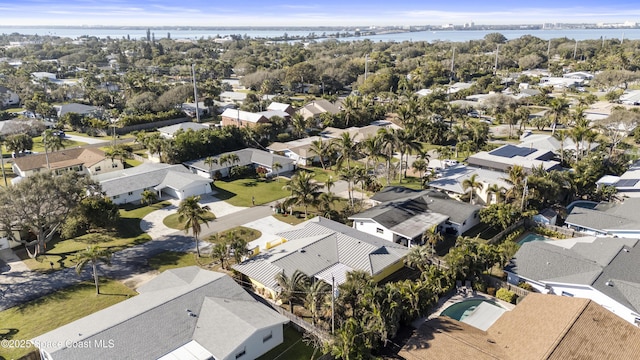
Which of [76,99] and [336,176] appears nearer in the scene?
[336,176]

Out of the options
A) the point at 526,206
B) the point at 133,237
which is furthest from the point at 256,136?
the point at 526,206

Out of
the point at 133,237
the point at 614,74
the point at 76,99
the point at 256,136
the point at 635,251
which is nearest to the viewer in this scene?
the point at 635,251

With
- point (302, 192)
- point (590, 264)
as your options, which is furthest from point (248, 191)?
point (590, 264)

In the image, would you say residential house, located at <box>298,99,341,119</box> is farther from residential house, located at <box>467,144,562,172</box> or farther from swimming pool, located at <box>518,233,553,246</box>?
swimming pool, located at <box>518,233,553,246</box>

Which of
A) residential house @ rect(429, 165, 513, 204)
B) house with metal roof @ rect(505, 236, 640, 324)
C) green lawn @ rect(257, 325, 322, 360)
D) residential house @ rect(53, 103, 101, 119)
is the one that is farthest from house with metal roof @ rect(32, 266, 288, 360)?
residential house @ rect(53, 103, 101, 119)

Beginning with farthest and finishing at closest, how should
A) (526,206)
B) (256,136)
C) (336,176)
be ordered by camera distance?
(256,136)
(336,176)
(526,206)

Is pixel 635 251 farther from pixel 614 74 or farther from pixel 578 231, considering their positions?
A: pixel 614 74

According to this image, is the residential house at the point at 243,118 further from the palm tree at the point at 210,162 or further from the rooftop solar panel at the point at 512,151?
the rooftop solar panel at the point at 512,151
